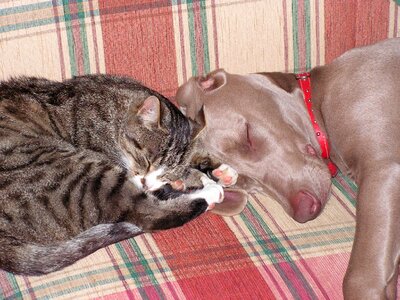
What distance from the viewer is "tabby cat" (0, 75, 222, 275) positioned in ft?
6.70

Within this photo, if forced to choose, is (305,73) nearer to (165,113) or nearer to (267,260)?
(165,113)

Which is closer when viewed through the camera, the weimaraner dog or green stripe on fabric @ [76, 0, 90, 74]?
the weimaraner dog

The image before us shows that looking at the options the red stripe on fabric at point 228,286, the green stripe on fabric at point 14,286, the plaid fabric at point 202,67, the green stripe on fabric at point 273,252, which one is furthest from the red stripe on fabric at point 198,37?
the green stripe on fabric at point 14,286

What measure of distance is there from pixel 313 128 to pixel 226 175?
1.17 feet

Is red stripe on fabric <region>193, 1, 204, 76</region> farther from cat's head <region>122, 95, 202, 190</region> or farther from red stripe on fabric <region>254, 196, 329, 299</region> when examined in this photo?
red stripe on fabric <region>254, 196, 329, 299</region>

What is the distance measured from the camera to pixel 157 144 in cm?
243

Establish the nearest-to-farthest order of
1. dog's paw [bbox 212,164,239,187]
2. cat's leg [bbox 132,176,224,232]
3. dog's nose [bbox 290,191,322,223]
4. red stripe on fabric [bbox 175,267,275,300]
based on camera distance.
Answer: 1. red stripe on fabric [bbox 175,267,275,300]
2. cat's leg [bbox 132,176,224,232]
3. dog's nose [bbox 290,191,322,223]
4. dog's paw [bbox 212,164,239,187]

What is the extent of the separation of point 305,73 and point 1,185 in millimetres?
1196

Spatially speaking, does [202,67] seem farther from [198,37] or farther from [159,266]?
[159,266]

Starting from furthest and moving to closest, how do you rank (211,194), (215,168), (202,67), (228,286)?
1. (202,67)
2. (215,168)
3. (211,194)
4. (228,286)

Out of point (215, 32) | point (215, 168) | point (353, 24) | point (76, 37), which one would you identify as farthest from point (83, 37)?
point (353, 24)

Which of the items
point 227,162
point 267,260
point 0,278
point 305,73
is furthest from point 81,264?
point 305,73

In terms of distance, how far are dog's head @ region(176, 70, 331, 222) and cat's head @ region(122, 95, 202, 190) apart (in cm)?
11

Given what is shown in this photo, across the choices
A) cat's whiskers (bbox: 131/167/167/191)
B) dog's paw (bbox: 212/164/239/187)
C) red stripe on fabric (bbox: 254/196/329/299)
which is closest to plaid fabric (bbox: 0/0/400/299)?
red stripe on fabric (bbox: 254/196/329/299)
